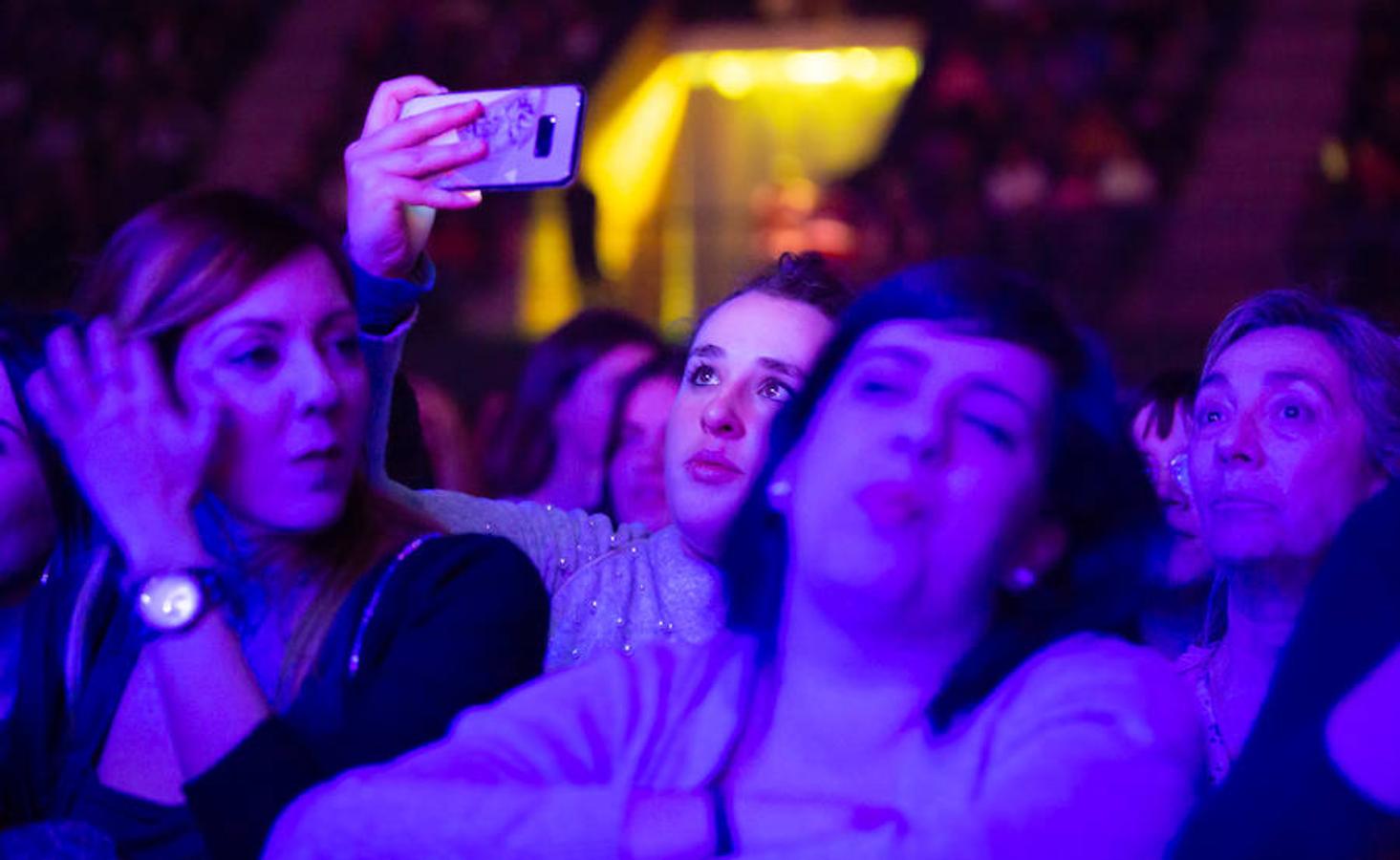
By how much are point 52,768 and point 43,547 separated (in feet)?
0.97

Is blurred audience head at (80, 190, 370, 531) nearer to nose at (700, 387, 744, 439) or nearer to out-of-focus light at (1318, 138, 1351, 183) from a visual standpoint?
nose at (700, 387, 744, 439)

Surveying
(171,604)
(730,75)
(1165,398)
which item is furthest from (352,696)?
(730,75)

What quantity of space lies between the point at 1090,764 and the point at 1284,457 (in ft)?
3.32

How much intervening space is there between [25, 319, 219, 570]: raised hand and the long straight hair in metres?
0.07

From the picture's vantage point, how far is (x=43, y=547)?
2068mm

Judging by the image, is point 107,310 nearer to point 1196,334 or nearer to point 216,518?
point 216,518

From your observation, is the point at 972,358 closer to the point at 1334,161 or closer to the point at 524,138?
the point at 524,138

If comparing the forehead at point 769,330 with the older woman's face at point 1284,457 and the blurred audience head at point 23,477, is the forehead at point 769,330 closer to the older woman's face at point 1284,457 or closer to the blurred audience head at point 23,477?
the older woman's face at point 1284,457

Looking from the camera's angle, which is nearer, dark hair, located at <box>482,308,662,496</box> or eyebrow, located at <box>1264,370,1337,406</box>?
eyebrow, located at <box>1264,370,1337,406</box>

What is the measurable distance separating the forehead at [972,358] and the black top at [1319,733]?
11.0 inches

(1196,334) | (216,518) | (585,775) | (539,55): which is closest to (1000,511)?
(585,775)

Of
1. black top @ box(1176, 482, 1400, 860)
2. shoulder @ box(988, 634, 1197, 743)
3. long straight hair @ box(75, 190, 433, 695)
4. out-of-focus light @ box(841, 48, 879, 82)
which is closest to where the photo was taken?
black top @ box(1176, 482, 1400, 860)

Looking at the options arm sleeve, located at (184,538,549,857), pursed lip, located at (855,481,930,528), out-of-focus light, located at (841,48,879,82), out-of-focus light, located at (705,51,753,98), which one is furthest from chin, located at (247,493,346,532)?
out-of-focus light, located at (705,51,753,98)

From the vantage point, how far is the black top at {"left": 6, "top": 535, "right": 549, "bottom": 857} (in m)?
1.62
